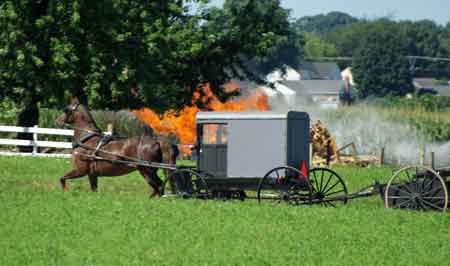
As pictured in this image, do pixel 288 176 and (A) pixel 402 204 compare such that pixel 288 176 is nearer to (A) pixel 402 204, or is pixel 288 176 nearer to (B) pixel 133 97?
(A) pixel 402 204

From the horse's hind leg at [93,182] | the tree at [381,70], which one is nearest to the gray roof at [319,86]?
the tree at [381,70]

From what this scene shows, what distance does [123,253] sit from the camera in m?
14.1

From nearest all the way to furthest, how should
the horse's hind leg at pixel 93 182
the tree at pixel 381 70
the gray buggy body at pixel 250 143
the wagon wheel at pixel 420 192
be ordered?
1. the wagon wheel at pixel 420 192
2. the gray buggy body at pixel 250 143
3. the horse's hind leg at pixel 93 182
4. the tree at pixel 381 70

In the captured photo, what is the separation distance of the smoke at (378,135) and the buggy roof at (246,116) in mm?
21054

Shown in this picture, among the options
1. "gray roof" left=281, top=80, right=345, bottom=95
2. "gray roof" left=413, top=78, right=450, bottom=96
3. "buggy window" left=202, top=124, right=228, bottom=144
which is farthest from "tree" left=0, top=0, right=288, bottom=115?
"gray roof" left=413, top=78, right=450, bottom=96

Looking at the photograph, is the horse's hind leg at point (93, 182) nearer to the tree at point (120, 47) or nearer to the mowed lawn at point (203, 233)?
the mowed lawn at point (203, 233)

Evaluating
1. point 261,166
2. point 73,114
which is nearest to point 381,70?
point 73,114

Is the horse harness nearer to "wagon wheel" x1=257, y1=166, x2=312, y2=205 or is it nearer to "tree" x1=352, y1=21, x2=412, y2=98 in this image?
"wagon wheel" x1=257, y1=166, x2=312, y2=205

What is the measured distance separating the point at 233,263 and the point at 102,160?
8.92m

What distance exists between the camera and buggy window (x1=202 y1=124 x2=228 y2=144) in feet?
68.0

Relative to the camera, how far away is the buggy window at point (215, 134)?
20719 mm

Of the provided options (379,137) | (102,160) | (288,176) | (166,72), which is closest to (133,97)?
(166,72)

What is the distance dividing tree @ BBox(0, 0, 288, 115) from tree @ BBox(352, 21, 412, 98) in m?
92.0

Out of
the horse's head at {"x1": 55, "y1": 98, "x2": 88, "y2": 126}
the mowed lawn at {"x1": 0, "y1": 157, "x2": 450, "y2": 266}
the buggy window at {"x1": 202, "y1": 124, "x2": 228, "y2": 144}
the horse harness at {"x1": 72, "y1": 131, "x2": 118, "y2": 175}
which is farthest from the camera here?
the horse's head at {"x1": 55, "y1": 98, "x2": 88, "y2": 126}
